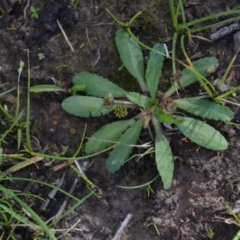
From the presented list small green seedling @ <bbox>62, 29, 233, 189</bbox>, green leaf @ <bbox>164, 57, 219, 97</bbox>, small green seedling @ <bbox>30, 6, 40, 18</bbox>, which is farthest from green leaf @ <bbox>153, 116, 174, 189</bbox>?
small green seedling @ <bbox>30, 6, 40, 18</bbox>

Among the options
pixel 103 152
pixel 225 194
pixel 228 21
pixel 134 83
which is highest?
pixel 228 21

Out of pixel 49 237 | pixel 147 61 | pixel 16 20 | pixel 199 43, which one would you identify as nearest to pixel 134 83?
pixel 147 61

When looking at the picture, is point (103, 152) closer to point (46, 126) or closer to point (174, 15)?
point (46, 126)

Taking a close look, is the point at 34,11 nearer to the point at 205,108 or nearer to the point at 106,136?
the point at 106,136

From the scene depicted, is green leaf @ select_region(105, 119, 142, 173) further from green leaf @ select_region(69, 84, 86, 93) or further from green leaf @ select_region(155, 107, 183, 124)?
green leaf @ select_region(69, 84, 86, 93)

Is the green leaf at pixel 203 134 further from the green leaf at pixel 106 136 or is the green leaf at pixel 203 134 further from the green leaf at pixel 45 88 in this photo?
the green leaf at pixel 45 88

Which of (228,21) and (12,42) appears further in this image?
(12,42)

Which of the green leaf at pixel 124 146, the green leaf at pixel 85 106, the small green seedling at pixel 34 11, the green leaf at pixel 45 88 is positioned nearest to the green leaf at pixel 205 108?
the green leaf at pixel 124 146
